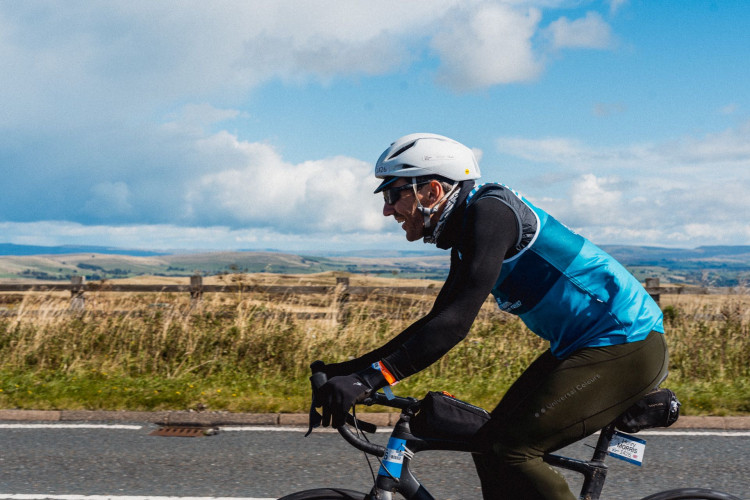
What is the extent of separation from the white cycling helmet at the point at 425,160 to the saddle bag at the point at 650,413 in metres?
1.00

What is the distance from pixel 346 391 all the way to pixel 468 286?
0.51 meters

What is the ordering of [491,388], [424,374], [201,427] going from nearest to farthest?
[201,427]
[491,388]
[424,374]

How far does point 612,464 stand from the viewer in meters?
5.15

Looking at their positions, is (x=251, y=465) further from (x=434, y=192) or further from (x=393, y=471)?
(x=434, y=192)

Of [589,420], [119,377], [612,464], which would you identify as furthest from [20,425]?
[589,420]

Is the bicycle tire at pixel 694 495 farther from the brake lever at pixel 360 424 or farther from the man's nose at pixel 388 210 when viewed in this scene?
the man's nose at pixel 388 210

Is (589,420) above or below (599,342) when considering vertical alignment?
below

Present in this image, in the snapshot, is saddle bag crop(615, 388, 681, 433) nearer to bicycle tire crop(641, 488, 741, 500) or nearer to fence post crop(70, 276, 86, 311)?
bicycle tire crop(641, 488, 741, 500)

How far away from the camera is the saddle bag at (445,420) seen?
216 centimetres

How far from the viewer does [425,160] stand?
7.47 ft

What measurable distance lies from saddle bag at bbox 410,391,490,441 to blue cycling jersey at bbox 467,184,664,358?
0.45 meters

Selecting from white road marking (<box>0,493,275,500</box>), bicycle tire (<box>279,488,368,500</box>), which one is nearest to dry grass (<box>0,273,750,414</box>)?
white road marking (<box>0,493,275,500</box>)

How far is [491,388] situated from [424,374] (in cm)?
102

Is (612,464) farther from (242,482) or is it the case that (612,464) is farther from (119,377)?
(119,377)
